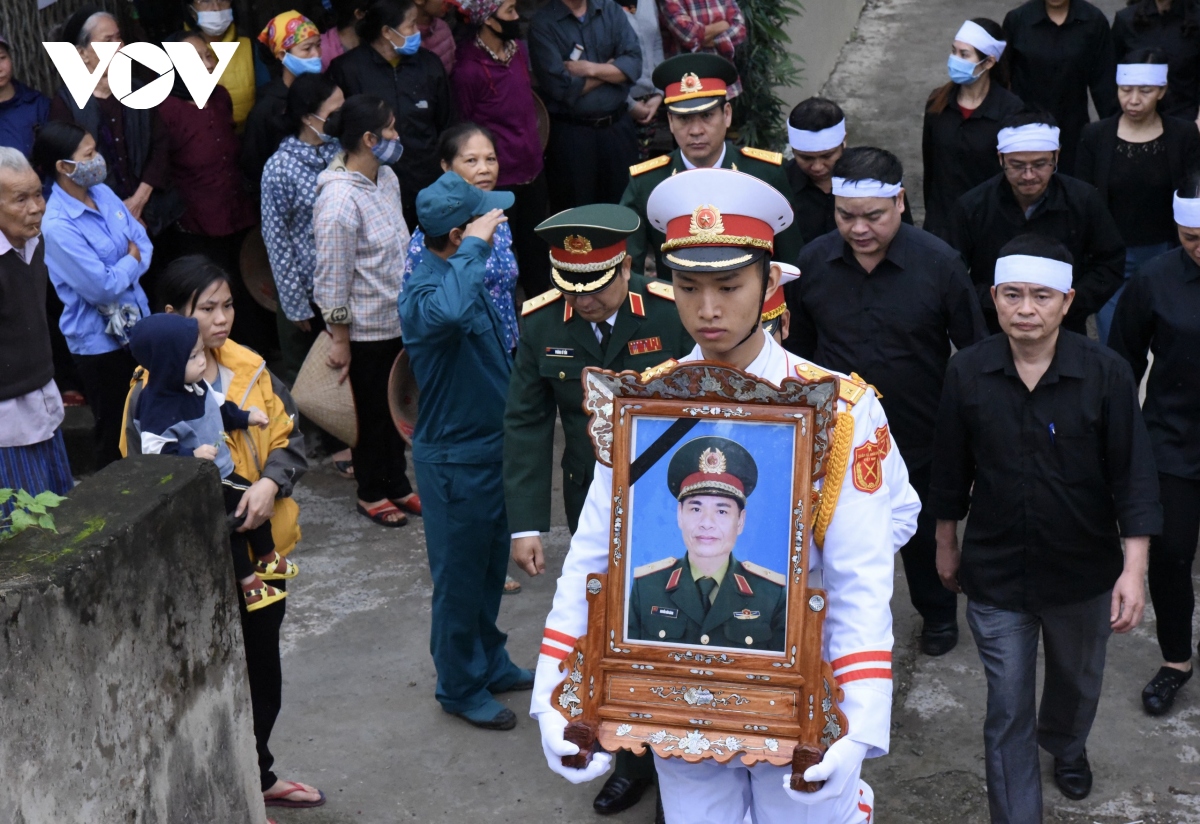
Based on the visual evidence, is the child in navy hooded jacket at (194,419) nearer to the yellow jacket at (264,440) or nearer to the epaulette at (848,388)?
the yellow jacket at (264,440)

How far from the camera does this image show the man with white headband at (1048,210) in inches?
229

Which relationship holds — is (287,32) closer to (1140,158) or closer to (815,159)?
(815,159)

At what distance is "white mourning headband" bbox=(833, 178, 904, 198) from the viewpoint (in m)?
5.16

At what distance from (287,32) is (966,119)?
3.36 m

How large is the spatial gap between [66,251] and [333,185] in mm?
1151

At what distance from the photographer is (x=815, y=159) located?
6.09 metres

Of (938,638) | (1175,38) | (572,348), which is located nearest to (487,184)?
(572,348)

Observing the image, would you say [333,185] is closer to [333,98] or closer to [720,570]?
[333,98]

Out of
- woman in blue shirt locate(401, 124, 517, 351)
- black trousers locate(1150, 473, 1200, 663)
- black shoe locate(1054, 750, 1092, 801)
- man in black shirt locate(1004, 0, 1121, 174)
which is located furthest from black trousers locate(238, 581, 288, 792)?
man in black shirt locate(1004, 0, 1121, 174)

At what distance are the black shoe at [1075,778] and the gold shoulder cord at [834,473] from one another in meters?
2.11

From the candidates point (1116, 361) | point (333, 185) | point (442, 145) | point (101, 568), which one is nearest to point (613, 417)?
point (101, 568)

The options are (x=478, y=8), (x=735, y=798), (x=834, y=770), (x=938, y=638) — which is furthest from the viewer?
(x=478, y=8)

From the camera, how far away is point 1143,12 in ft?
26.1

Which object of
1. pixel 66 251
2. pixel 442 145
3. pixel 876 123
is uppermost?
pixel 442 145
